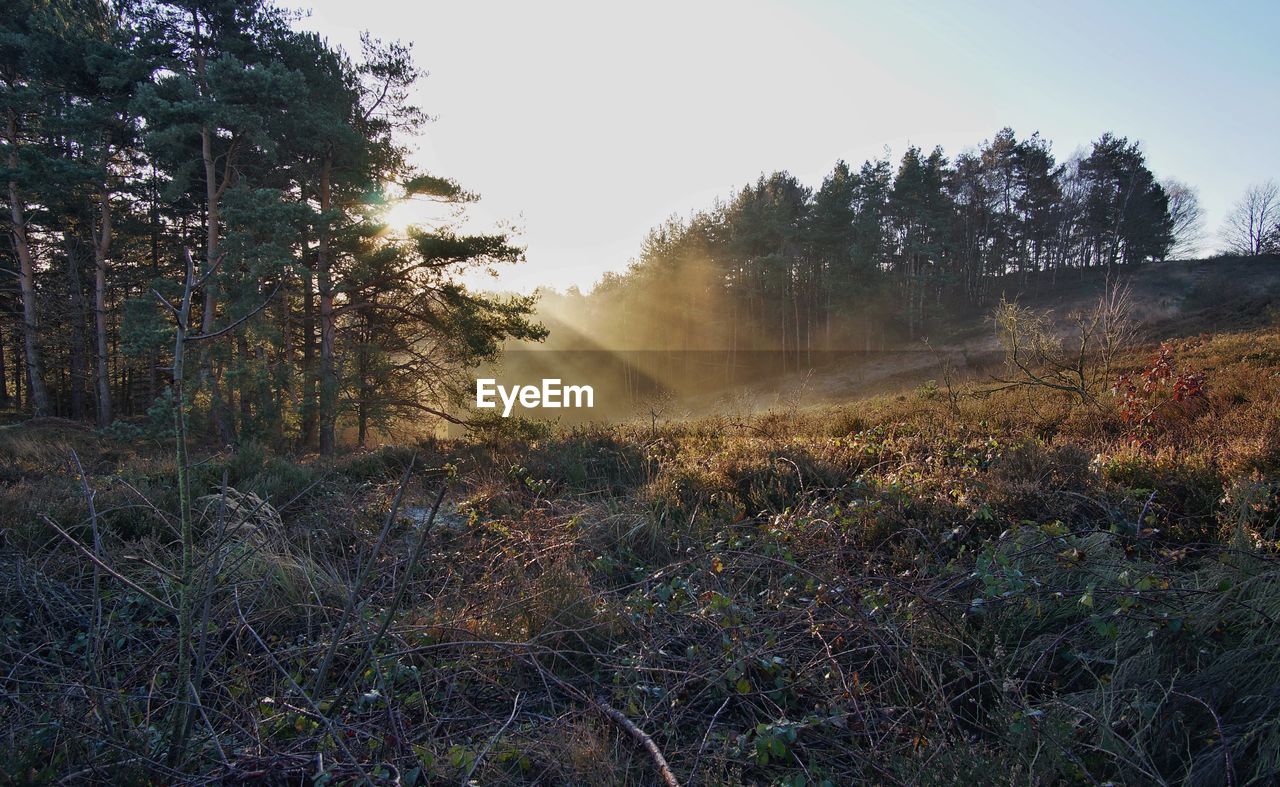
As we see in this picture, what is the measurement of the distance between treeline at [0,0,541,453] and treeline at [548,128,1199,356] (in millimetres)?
23670

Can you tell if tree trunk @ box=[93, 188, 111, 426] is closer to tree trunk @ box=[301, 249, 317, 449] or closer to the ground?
tree trunk @ box=[301, 249, 317, 449]

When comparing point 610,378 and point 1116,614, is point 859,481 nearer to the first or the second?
point 1116,614

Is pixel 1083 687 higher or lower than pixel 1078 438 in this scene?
lower

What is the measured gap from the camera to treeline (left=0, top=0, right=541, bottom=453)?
11.4 m

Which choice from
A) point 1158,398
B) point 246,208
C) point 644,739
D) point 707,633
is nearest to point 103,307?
point 246,208

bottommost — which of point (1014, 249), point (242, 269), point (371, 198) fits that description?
point (242, 269)

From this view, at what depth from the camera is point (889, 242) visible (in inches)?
1532

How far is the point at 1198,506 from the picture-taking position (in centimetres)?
397

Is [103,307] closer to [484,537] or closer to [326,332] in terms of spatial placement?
[326,332]

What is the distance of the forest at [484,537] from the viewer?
2029 mm

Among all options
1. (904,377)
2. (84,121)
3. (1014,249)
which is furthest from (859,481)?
(1014,249)

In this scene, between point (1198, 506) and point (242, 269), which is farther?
point (242, 269)

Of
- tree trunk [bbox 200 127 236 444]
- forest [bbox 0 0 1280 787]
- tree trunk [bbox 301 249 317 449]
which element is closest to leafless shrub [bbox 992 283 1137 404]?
forest [bbox 0 0 1280 787]

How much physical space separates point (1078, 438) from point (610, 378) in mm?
39048
